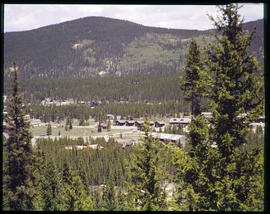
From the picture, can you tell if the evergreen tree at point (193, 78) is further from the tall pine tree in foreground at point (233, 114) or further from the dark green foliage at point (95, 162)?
the dark green foliage at point (95, 162)

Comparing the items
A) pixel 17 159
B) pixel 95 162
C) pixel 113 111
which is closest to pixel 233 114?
pixel 17 159

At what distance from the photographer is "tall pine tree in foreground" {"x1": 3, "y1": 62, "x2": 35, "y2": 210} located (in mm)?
17672

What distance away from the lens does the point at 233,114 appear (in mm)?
12000

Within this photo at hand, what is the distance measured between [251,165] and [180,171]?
11.1 feet

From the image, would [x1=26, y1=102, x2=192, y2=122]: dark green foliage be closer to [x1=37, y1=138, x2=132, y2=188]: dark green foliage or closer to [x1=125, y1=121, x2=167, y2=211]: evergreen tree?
[x1=37, y1=138, x2=132, y2=188]: dark green foliage

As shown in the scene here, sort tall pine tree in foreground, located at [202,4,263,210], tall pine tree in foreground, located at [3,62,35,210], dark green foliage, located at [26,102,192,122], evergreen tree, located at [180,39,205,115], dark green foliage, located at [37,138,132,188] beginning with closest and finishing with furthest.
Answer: tall pine tree in foreground, located at [202,4,263,210], tall pine tree in foreground, located at [3,62,35,210], evergreen tree, located at [180,39,205,115], dark green foliage, located at [37,138,132,188], dark green foliage, located at [26,102,192,122]

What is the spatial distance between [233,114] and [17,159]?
1411cm

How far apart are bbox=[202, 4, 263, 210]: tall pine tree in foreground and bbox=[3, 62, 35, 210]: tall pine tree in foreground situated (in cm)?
1175

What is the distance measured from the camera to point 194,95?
1939 cm

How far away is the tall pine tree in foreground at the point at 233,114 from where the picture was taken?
37.5 ft

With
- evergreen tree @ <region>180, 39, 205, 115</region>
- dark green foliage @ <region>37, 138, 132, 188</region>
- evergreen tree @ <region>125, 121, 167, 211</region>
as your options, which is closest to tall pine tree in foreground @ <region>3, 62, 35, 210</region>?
evergreen tree @ <region>125, 121, 167, 211</region>
